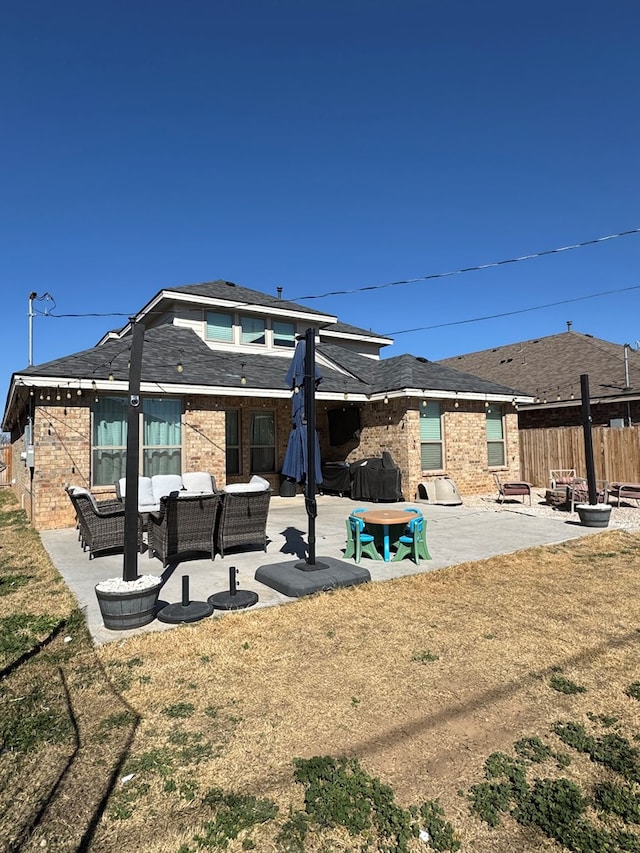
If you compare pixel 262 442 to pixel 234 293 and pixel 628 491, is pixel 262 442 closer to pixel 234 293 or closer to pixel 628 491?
pixel 234 293

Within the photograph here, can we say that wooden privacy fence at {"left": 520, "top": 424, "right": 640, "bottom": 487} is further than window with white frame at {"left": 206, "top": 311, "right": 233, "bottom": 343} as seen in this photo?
No

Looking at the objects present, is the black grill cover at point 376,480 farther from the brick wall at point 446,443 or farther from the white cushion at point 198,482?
the white cushion at point 198,482

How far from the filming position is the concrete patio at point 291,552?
5.43m

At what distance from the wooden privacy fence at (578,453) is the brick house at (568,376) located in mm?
1320

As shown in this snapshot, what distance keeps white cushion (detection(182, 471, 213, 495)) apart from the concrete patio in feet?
5.34

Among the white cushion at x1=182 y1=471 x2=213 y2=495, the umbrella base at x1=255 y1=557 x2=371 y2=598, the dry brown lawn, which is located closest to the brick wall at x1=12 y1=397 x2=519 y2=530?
the white cushion at x1=182 y1=471 x2=213 y2=495

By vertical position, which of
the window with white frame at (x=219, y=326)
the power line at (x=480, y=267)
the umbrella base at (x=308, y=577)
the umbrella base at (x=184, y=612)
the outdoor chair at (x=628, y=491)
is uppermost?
the window with white frame at (x=219, y=326)

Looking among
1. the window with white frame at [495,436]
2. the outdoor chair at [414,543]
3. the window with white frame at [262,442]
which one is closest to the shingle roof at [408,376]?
the window with white frame at [495,436]

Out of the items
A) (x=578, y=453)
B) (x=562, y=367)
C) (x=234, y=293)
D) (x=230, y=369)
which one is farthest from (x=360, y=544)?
(x=562, y=367)

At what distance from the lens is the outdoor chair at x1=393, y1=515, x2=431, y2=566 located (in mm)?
6781

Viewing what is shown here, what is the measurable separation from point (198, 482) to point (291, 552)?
385 centimetres

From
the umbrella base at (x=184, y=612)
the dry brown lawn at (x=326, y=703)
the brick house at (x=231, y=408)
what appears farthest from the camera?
the brick house at (x=231, y=408)

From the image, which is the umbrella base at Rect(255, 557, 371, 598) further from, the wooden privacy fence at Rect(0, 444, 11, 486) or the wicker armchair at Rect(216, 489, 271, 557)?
the wooden privacy fence at Rect(0, 444, 11, 486)

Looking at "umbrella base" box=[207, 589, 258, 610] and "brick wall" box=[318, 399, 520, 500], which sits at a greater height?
"brick wall" box=[318, 399, 520, 500]
